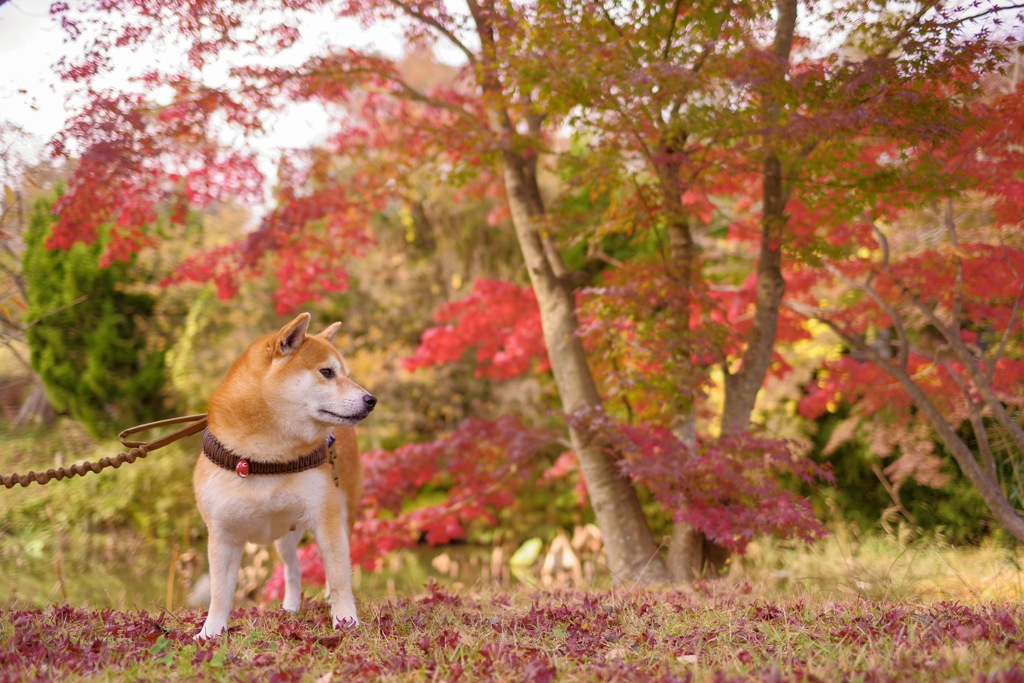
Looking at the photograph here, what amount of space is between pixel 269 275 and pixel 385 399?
2.54 metres

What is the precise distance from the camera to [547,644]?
9.58 ft

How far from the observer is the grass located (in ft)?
8.27

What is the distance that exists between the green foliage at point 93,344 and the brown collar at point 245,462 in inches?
345

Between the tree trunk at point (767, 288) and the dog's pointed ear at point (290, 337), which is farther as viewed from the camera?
the tree trunk at point (767, 288)

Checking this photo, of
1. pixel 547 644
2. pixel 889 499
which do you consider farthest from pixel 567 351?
pixel 889 499

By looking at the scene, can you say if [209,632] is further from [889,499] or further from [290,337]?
[889,499]

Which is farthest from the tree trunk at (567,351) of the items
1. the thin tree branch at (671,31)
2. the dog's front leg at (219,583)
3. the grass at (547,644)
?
the dog's front leg at (219,583)

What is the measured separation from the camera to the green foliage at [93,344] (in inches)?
418

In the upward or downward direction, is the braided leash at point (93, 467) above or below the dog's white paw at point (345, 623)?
above

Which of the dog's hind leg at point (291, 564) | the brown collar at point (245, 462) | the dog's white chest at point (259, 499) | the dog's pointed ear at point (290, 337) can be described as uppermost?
the dog's pointed ear at point (290, 337)

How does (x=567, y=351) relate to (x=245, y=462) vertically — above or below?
above

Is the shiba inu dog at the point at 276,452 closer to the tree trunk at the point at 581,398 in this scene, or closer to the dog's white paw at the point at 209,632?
the dog's white paw at the point at 209,632

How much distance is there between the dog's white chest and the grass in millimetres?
438

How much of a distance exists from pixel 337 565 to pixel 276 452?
1.76ft
